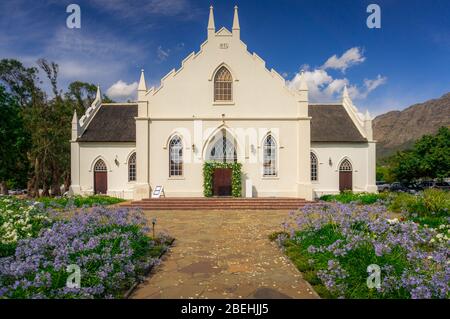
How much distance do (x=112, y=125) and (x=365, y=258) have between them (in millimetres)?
25760

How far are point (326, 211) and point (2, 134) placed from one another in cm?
2563

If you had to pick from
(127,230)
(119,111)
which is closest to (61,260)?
(127,230)

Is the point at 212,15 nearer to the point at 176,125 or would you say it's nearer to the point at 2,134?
the point at 176,125

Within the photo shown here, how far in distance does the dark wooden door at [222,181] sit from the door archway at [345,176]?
454 inches

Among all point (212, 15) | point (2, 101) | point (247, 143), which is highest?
point (212, 15)

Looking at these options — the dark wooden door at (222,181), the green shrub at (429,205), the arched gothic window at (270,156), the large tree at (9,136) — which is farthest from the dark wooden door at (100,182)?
the green shrub at (429,205)

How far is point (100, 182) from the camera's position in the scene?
24.7 m

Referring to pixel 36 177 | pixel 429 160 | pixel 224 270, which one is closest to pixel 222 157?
pixel 224 270

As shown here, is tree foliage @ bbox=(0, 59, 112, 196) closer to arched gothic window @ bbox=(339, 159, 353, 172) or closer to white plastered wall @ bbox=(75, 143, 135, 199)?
white plastered wall @ bbox=(75, 143, 135, 199)

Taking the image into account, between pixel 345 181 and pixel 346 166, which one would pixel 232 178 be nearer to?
pixel 345 181

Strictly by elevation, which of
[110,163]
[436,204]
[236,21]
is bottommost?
[436,204]

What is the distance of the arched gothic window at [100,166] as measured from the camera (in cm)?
2480

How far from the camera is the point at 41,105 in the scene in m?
28.0
